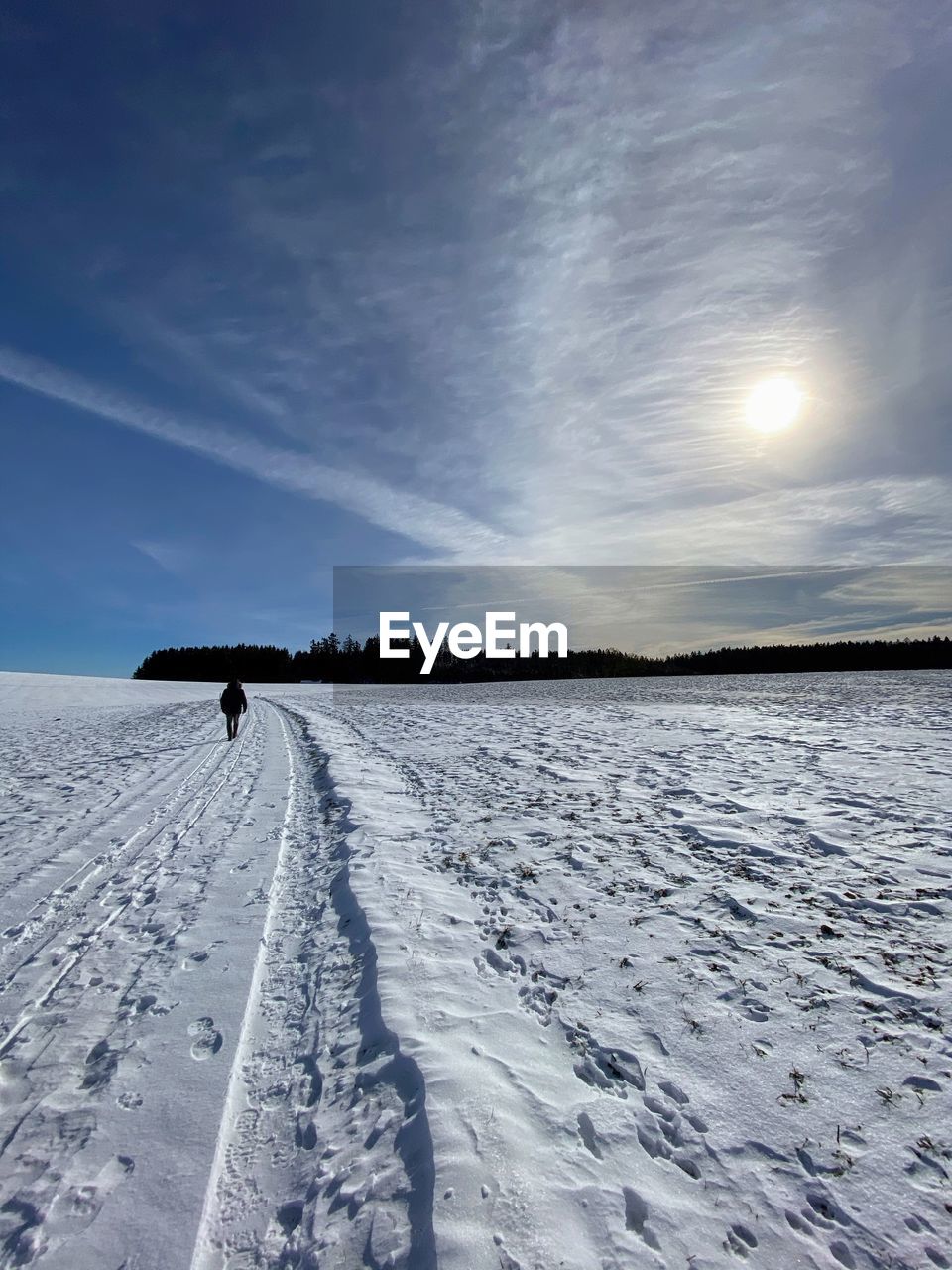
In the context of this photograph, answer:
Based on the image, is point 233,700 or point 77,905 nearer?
point 77,905

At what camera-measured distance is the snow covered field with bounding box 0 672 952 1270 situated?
9.14ft

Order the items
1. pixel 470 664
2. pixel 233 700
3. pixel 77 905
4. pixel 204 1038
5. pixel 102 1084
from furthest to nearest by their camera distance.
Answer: pixel 470 664 → pixel 233 700 → pixel 77 905 → pixel 204 1038 → pixel 102 1084

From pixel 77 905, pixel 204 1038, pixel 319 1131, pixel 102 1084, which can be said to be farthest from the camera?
pixel 77 905

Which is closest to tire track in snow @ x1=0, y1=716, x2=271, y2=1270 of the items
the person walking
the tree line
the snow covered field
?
the snow covered field

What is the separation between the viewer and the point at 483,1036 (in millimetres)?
4090

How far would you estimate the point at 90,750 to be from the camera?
54.7ft

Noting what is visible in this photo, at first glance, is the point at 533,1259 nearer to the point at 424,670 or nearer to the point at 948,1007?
the point at 948,1007

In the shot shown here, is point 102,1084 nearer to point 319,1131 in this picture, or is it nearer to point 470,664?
point 319,1131

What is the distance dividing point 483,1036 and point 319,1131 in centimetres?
126

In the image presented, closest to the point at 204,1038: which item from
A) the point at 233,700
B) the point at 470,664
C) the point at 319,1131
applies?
the point at 319,1131

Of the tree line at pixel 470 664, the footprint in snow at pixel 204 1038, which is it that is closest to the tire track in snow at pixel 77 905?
the footprint in snow at pixel 204 1038

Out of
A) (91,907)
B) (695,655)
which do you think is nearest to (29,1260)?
(91,907)

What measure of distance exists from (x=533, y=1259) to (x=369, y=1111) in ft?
4.22

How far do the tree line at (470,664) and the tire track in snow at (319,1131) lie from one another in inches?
3451
